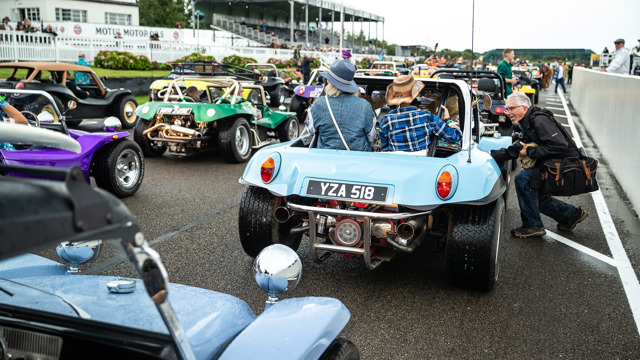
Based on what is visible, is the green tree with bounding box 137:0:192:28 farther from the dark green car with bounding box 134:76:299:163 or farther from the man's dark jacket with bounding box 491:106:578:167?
the man's dark jacket with bounding box 491:106:578:167

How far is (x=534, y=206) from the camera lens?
586 centimetres

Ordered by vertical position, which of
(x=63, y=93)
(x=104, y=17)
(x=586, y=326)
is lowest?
(x=586, y=326)

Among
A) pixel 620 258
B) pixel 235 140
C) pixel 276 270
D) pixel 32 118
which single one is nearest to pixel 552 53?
pixel 235 140

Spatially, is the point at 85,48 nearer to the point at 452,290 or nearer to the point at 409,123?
the point at 409,123

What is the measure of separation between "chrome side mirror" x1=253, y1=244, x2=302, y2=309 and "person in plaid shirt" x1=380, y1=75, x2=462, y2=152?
2852 millimetres

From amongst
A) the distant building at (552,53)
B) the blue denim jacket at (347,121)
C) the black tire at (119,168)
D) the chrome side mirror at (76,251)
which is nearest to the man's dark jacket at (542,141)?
the blue denim jacket at (347,121)

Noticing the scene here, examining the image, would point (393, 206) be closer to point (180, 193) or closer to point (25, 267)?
point (25, 267)

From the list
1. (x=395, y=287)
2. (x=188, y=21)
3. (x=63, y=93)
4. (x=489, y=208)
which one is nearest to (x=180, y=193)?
(x=395, y=287)

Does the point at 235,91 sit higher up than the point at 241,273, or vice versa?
the point at 235,91

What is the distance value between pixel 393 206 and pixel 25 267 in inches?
102

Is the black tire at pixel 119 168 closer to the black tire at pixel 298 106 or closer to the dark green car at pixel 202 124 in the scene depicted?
the dark green car at pixel 202 124

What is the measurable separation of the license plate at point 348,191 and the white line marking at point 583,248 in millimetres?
2564

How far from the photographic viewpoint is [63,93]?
41.3ft

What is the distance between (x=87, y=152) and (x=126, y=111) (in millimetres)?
7599
